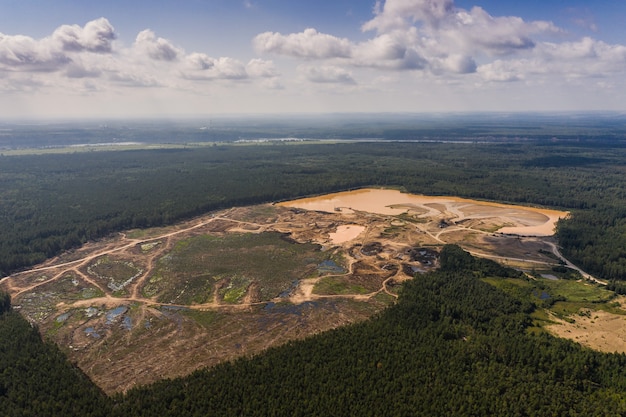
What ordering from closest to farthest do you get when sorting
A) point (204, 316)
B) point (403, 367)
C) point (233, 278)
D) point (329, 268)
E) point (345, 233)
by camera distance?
point (403, 367) → point (204, 316) → point (233, 278) → point (329, 268) → point (345, 233)

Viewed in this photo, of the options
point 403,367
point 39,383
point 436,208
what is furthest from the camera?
point 436,208

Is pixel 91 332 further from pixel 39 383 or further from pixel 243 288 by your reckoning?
pixel 243 288

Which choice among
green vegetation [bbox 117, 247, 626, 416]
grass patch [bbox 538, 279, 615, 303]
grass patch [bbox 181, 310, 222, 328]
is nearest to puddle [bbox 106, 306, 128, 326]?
grass patch [bbox 181, 310, 222, 328]

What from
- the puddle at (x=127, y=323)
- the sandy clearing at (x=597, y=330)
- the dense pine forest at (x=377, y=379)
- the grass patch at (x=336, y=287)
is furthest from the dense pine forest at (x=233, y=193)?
the grass patch at (x=336, y=287)

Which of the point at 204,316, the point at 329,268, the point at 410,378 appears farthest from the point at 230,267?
the point at 410,378

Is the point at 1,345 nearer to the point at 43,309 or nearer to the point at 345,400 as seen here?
the point at 43,309

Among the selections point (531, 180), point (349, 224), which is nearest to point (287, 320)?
point (349, 224)

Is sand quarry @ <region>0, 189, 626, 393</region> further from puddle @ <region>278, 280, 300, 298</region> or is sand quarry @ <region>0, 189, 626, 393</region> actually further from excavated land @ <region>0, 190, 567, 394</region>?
puddle @ <region>278, 280, 300, 298</region>
